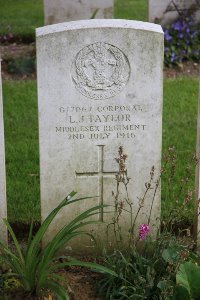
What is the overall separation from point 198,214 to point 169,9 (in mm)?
5470

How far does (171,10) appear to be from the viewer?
930cm

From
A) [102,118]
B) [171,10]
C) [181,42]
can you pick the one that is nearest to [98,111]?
[102,118]

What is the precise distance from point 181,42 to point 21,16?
12.9 ft

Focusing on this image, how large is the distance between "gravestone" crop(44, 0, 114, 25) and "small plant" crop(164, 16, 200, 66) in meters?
0.81

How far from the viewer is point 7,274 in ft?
12.7

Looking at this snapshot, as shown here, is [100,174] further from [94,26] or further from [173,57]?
[173,57]

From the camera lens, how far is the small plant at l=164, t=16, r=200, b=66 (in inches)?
349

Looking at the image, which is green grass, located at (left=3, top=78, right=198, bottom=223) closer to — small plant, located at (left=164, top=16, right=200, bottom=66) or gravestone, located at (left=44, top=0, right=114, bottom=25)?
small plant, located at (left=164, top=16, right=200, bottom=66)

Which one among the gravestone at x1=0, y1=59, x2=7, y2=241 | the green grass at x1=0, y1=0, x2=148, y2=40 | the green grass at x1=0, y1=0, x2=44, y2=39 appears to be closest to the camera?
the gravestone at x1=0, y1=59, x2=7, y2=241

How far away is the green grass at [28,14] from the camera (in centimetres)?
1055

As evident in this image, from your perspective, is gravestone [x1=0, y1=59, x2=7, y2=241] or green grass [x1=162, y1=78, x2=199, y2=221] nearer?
gravestone [x1=0, y1=59, x2=7, y2=241]

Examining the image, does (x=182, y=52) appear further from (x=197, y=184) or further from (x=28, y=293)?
(x=28, y=293)

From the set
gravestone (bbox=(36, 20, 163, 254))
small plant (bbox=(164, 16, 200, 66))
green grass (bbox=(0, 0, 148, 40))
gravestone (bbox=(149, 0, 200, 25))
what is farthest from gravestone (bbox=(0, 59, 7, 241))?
green grass (bbox=(0, 0, 148, 40))

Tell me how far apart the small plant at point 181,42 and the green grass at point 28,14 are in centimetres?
183
